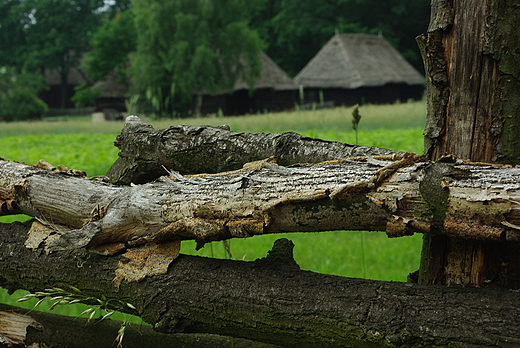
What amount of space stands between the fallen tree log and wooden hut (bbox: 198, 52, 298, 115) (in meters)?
22.4

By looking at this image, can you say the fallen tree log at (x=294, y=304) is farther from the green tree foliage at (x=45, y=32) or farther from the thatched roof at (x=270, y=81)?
the green tree foliage at (x=45, y=32)

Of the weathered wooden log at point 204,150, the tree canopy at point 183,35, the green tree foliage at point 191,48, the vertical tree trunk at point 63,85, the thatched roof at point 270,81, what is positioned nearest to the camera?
the weathered wooden log at point 204,150

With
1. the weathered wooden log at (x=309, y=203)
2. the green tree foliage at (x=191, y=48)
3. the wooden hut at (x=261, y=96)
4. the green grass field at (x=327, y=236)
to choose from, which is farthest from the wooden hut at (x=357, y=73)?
the weathered wooden log at (x=309, y=203)

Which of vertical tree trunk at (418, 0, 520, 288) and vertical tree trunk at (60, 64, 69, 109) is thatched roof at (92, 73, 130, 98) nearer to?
vertical tree trunk at (60, 64, 69, 109)

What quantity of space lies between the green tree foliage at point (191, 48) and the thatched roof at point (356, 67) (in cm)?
312

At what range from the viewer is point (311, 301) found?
5.52 feet

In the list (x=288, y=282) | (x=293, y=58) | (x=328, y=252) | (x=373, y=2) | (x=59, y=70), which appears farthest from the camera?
(x=59, y=70)

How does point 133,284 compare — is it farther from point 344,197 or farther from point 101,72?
point 101,72

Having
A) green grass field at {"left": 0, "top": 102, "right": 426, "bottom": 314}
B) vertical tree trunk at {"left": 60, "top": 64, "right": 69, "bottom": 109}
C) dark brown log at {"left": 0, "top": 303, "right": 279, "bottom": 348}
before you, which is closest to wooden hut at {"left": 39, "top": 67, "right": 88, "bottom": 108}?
vertical tree trunk at {"left": 60, "top": 64, "right": 69, "bottom": 109}

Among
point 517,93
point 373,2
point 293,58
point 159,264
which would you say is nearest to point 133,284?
point 159,264

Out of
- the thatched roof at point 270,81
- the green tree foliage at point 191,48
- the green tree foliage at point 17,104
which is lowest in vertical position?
the green tree foliage at point 17,104

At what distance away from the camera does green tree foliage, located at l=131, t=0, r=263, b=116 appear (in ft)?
75.5

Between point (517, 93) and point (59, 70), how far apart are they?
45475 millimetres

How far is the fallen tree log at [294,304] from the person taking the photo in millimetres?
1498
